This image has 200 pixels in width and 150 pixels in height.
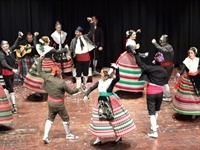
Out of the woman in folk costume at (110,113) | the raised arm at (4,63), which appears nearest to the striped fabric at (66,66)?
the raised arm at (4,63)

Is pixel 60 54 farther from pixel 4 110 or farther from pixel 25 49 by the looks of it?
pixel 4 110

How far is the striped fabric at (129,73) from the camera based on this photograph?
30.3 ft

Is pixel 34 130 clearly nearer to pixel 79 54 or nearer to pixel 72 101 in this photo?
pixel 72 101

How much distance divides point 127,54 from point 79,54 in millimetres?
1045

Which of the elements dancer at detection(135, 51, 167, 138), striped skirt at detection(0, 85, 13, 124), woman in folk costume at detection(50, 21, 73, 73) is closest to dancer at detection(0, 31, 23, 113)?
striped skirt at detection(0, 85, 13, 124)

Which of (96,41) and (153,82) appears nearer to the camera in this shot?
(153,82)

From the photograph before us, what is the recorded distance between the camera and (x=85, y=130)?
7969 millimetres

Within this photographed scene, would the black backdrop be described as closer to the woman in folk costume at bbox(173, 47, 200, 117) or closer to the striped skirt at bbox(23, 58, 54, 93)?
the striped skirt at bbox(23, 58, 54, 93)

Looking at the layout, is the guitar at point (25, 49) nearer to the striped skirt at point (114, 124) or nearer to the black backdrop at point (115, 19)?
the black backdrop at point (115, 19)

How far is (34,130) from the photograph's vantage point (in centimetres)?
801

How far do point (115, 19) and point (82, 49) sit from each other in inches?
98.4

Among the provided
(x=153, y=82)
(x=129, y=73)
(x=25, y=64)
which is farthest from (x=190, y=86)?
(x=25, y=64)

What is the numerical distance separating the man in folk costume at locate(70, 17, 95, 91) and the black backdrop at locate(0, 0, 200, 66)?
2.01 meters

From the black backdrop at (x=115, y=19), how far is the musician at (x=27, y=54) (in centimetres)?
115
